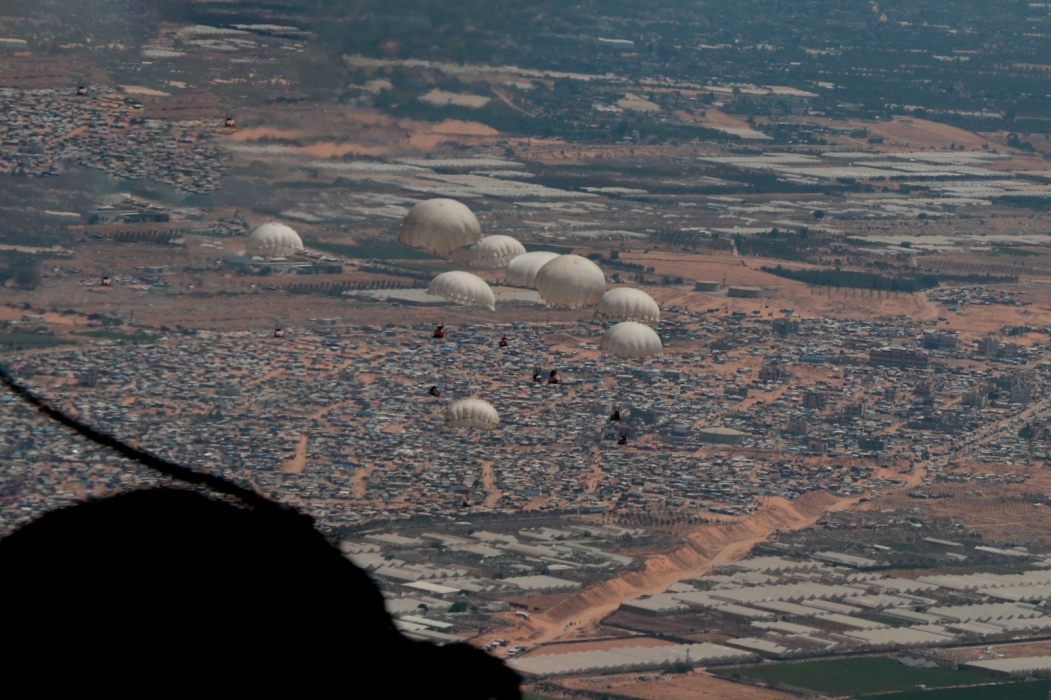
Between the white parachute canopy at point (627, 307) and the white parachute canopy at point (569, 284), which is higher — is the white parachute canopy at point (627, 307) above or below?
below

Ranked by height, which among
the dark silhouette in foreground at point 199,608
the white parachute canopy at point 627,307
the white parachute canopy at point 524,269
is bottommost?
the white parachute canopy at point 627,307

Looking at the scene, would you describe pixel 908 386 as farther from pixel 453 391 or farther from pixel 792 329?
pixel 453 391

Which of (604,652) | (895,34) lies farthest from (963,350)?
(895,34)

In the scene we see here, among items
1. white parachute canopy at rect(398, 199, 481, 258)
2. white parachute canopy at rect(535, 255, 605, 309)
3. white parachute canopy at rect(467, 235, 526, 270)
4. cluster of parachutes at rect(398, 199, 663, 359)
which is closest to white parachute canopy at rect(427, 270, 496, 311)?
cluster of parachutes at rect(398, 199, 663, 359)

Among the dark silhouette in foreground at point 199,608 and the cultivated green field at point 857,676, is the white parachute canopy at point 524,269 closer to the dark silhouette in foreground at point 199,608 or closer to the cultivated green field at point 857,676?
the cultivated green field at point 857,676

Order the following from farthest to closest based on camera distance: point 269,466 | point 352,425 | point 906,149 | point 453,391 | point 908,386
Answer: point 906,149
point 908,386
point 453,391
point 352,425
point 269,466

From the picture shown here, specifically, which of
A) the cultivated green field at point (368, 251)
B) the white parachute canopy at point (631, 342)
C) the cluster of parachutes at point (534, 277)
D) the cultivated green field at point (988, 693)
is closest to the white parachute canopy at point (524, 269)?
the cluster of parachutes at point (534, 277)
